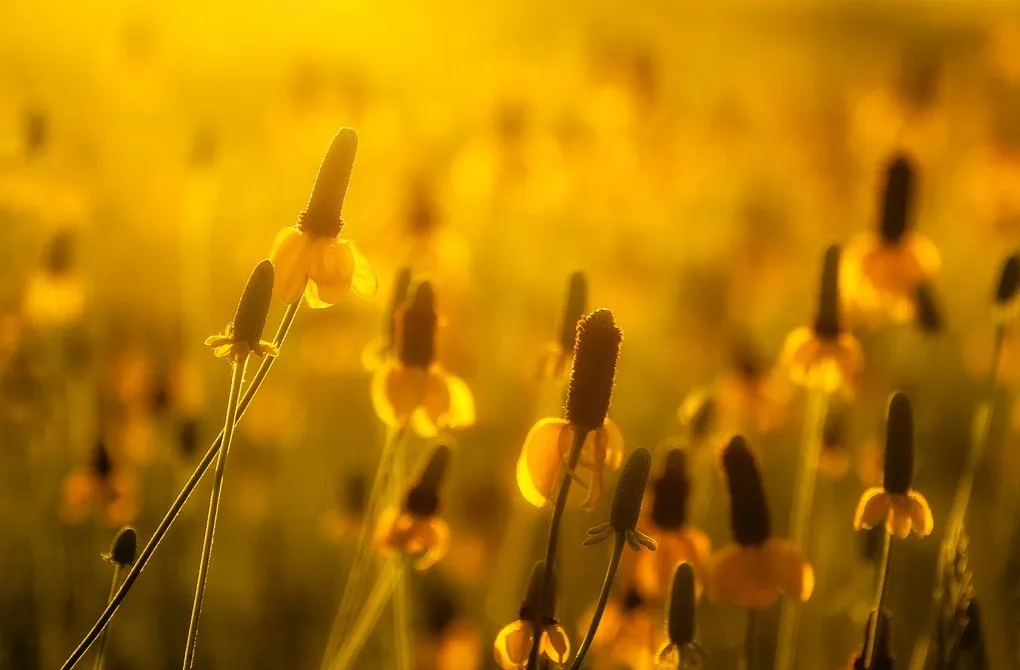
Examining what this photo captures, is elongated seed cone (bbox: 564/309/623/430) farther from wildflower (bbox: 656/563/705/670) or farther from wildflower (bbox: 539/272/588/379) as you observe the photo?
wildflower (bbox: 539/272/588/379)

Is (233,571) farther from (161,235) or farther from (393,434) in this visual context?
(161,235)

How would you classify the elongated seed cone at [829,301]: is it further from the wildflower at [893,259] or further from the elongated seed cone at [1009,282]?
the wildflower at [893,259]

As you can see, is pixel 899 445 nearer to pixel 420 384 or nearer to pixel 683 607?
pixel 683 607

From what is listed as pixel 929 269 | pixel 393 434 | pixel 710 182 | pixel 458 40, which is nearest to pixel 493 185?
pixel 929 269

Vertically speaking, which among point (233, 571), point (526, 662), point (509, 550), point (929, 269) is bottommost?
point (233, 571)

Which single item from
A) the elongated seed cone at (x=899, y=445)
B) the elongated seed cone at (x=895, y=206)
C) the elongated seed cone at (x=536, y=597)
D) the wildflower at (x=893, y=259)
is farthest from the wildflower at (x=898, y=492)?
the elongated seed cone at (x=895, y=206)

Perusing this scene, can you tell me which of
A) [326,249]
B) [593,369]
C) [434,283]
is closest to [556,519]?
[593,369]
